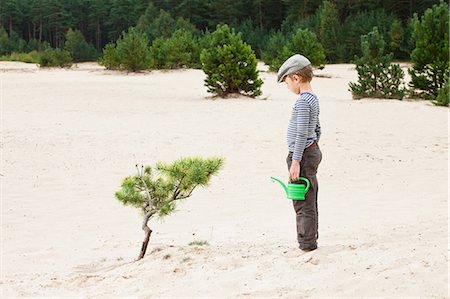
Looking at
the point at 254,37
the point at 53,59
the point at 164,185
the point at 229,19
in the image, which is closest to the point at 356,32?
the point at 254,37

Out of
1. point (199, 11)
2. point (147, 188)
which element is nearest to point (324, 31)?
point (199, 11)

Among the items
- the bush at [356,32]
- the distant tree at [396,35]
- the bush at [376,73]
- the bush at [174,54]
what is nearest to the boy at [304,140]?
the bush at [376,73]

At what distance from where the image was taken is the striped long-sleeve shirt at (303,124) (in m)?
4.61

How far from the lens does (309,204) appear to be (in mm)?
4797

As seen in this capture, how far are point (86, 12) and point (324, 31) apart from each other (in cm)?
3108

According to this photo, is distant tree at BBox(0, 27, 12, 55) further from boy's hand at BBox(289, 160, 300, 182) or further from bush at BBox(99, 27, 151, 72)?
boy's hand at BBox(289, 160, 300, 182)

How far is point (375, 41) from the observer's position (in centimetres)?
1792

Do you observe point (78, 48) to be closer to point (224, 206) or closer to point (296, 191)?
point (224, 206)

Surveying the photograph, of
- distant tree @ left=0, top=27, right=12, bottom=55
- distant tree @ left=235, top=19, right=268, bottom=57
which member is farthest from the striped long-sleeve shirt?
distant tree @ left=0, top=27, right=12, bottom=55

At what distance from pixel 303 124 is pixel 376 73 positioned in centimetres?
1391

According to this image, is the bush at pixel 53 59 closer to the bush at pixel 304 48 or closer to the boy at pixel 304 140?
the bush at pixel 304 48

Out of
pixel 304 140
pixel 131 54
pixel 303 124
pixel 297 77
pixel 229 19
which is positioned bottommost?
pixel 131 54

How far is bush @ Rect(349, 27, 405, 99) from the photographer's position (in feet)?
58.7

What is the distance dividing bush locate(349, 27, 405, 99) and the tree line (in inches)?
692
